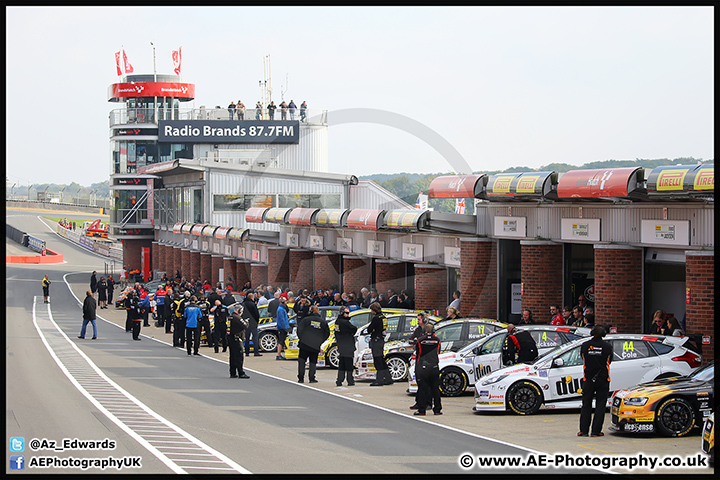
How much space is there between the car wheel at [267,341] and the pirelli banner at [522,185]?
8043mm

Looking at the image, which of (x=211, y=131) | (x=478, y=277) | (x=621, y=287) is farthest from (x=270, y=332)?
(x=211, y=131)

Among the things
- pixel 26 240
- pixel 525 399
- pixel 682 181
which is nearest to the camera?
pixel 525 399

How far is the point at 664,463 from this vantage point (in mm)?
11312

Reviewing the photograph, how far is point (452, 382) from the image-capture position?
59.0 feet

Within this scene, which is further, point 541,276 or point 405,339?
point 541,276

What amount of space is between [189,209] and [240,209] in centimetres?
493

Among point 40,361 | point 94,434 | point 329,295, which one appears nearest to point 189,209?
point 329,295

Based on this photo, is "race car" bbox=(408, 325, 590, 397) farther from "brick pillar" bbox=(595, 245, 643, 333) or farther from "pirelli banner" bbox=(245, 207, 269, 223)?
"pirelli banner" bbox=(245, 207, 269, 223)

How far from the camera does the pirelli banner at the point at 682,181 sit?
1623 cm

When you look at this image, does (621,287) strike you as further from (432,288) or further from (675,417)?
(432,288)

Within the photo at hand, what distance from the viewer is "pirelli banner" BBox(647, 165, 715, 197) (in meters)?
16.2

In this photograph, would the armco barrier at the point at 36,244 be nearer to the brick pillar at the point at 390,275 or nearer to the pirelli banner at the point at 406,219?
the brick pillar at the point at 390,275

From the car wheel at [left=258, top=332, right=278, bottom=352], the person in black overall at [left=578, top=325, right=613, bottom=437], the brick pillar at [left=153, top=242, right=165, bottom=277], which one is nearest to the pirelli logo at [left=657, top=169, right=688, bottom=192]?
the person in black overall at [left=578, top=325, right=613, bottom=437]

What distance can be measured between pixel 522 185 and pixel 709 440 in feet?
37.0
